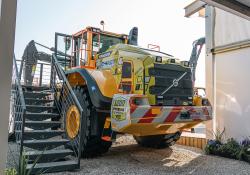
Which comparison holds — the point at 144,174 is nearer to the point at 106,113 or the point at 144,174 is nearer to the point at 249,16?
the point at 106,113

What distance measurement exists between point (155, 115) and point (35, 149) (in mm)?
2153

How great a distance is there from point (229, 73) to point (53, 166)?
186 inches

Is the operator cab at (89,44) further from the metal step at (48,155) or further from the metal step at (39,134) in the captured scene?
the metal step at (48,155)

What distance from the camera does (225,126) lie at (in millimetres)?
6699

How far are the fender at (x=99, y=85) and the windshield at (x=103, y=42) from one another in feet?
2.65

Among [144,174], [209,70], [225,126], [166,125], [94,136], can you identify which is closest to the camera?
[144,174]

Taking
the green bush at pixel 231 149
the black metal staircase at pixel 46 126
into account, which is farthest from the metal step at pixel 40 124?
the green bush at pixel 231 149

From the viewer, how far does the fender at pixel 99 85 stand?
5.00m

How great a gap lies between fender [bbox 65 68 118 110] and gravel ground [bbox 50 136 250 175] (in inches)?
41.9

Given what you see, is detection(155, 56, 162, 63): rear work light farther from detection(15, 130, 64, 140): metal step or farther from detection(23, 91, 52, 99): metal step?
detection(23, 91, 52, 99): metal step

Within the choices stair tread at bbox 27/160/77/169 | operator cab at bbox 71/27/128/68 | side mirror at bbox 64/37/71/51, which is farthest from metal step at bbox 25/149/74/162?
side mirror at bbox 64/37/71/51

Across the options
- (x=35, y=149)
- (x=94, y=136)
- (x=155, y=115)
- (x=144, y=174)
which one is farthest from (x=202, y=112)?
(x=35, y=149)

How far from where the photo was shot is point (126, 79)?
510 cm

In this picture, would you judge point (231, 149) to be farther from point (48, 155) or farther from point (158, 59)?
point (48, 155)
